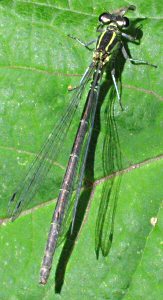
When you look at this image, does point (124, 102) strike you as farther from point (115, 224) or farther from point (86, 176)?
point (115, 224)

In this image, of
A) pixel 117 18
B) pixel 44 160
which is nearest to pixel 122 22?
pixel 117 18

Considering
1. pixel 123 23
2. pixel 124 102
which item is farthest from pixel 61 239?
pixel 123 23

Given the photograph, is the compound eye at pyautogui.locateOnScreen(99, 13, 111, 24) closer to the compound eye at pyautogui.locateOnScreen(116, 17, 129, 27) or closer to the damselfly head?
the damselfly head

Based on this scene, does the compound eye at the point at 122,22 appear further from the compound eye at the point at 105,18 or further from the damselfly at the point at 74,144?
the compound eye at the point at 105,18

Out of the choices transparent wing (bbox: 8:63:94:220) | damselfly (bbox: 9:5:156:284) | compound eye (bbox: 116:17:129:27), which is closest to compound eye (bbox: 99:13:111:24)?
damselfly (bbox: 9:5:156:284)

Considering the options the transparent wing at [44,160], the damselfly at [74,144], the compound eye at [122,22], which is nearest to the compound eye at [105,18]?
the damselfly at [74,144]

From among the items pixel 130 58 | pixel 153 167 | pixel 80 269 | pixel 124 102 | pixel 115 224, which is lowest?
pixel 80 269
